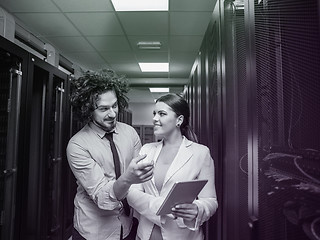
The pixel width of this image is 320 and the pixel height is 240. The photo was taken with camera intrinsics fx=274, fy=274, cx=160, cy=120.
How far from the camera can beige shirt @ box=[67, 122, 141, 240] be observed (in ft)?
4.64

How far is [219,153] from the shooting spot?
136 centimetres

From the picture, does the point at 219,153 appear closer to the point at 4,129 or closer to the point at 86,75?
the point at 86,75

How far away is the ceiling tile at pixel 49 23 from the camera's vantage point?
11.0 feet

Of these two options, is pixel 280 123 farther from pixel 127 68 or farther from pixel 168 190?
pixel 127 68

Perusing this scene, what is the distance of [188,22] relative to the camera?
3457 mm

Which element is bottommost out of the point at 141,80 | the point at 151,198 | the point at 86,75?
the point at 151,198

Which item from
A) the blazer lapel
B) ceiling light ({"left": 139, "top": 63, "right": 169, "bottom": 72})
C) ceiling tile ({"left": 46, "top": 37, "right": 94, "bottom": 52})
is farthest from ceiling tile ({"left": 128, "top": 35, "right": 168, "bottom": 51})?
the blazer lapel

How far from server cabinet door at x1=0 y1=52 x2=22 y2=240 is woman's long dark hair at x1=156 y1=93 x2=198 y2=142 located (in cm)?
83

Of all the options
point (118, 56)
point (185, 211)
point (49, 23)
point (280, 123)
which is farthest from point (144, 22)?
point (280, 123)

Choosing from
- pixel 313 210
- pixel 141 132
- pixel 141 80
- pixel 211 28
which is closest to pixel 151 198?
pixel 313 210

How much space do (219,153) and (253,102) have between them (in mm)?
604

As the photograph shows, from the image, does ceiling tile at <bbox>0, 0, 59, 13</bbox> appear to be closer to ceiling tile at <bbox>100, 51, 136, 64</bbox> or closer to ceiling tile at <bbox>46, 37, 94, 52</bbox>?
ceiling tile at <bbox>46, 37, 94, 52</bbox>

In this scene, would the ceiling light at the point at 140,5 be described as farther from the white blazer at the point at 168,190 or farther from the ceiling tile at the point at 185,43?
the white blazer at the point at 168,190

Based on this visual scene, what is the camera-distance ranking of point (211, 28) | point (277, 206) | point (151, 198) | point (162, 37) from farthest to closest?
1. point (162, 37)
2. point (211, 28)
3. point (151, 198)
4. point (277, 206)
